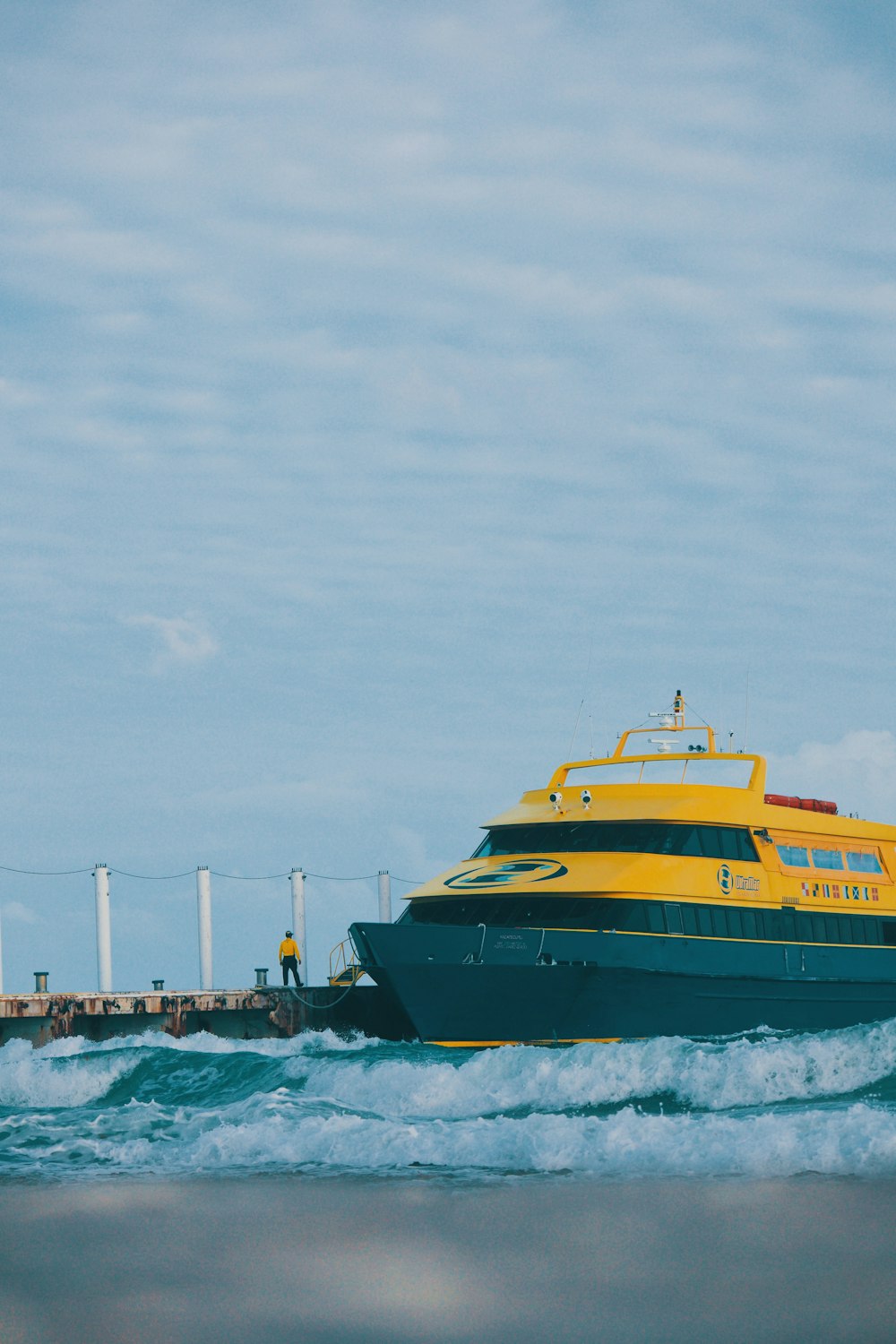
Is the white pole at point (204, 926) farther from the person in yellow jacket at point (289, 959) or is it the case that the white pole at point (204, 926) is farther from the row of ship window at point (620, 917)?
the row of ship window at point (620, 917)

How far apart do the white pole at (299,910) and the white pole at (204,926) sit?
2166 millimetres

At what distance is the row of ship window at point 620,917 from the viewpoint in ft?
72.8

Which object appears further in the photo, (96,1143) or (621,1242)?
(96,1143)

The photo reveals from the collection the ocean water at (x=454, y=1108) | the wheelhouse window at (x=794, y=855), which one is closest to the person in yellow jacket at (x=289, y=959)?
the ocean water at (x=454, y=1108)

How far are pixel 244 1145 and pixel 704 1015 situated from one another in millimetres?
9976

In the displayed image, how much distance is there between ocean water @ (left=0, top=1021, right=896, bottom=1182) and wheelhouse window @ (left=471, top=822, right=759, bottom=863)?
3056 mm

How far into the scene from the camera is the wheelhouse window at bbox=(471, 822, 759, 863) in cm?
2336

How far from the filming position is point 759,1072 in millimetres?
18344

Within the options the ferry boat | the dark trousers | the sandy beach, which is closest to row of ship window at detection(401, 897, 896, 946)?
the ferry boat

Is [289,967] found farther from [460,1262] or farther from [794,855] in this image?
[460,1262]

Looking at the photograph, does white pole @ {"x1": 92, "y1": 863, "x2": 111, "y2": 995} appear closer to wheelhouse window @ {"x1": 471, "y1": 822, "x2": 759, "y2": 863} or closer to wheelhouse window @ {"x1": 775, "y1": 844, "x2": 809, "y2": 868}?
wheelhouse window @ {"x1": 471, "y1": 822, "x2": 759, "y2": 863}

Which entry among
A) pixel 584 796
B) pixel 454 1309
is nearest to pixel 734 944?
pixel 584 796

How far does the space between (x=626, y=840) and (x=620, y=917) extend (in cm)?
173

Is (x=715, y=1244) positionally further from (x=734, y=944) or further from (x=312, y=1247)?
(x=734, y=944)
